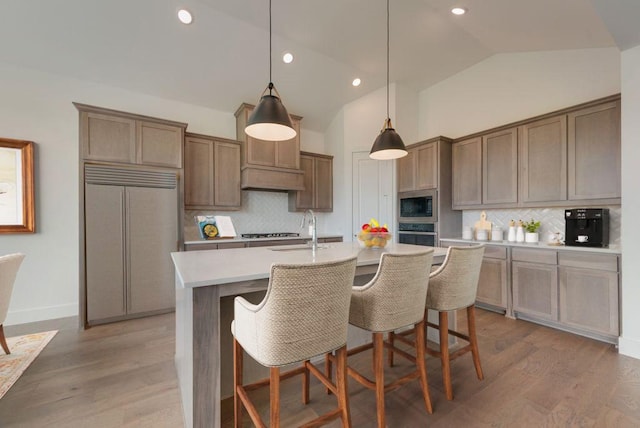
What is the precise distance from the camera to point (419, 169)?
424cm

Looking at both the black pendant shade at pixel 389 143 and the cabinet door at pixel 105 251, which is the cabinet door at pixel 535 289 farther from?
the cabinet door at pixel 105 251

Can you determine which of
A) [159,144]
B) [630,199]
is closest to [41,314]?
[159,144]

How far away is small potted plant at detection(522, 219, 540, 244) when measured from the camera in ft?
10.6

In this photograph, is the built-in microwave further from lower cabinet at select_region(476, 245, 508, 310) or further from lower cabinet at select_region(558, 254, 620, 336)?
lower cabinet at select_region(558, 254, 620, 336)

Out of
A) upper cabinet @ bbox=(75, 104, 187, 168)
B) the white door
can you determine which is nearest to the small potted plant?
the white door

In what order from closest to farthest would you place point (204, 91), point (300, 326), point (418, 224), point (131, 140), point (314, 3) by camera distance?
point (300, 326)
point (314, 3)
point (131, 140)
point (204, 91)
point (418, 224)

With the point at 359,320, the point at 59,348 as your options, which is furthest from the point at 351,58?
the point at 59,348

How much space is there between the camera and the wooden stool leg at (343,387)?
1.29m

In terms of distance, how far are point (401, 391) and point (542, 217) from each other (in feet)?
9.69

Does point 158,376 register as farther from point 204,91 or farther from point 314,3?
point 314,3

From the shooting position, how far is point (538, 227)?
11.1 ft

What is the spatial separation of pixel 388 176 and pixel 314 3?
2688 millimetres

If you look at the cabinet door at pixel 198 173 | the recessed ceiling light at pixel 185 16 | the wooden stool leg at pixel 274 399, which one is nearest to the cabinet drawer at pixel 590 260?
the wooden stool leg at pixel 274 399

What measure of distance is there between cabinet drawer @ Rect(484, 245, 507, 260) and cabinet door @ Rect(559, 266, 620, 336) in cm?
53
